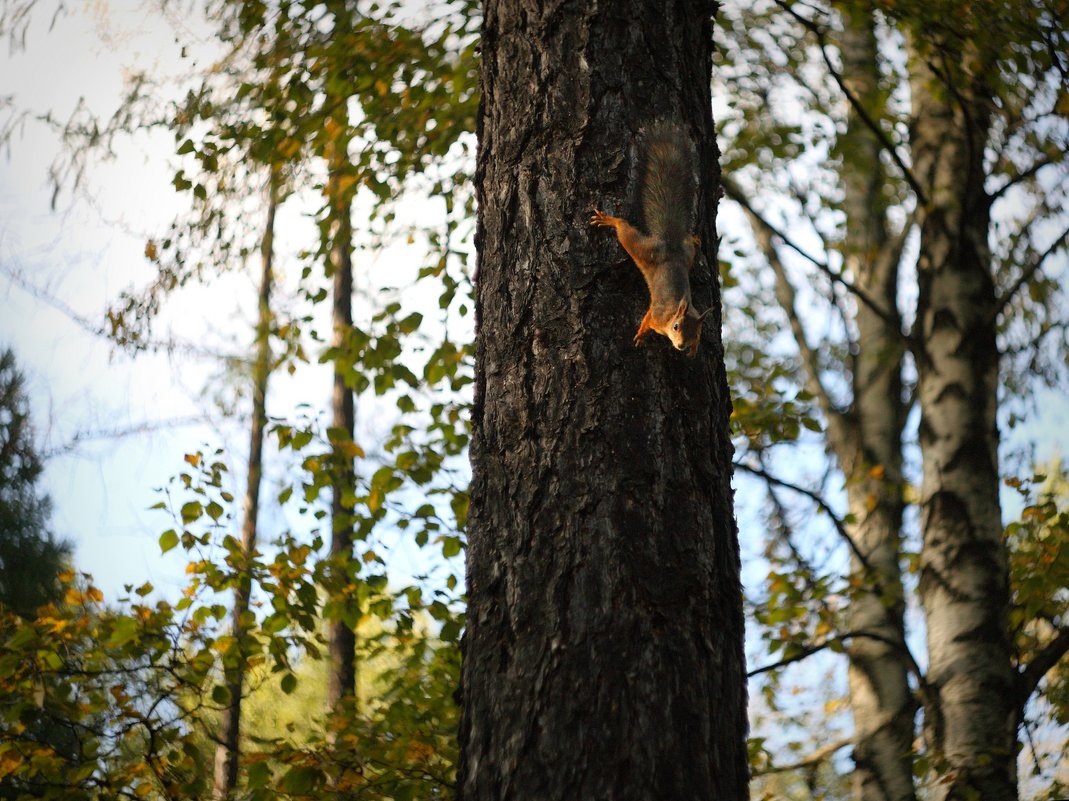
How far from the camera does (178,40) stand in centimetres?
448

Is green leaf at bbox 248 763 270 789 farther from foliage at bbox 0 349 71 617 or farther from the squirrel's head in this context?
foliage at bbox 0 349 71 617

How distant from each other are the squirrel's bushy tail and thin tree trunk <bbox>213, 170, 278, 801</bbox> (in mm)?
2646

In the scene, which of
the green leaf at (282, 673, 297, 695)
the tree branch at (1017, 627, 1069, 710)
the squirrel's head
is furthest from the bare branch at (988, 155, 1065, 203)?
the green leaf at (282, 673, 297, 695)

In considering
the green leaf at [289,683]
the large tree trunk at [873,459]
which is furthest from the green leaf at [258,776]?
the large tree trunk at [873,459]

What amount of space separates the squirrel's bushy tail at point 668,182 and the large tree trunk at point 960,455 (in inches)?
114

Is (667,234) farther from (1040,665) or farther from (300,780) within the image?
(1040,665)

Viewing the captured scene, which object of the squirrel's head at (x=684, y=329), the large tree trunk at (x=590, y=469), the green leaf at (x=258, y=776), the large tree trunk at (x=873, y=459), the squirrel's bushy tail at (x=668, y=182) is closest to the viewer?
the large tree trunk at (x=590, y=469)

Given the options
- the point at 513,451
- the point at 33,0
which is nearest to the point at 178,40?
the point at 33,0

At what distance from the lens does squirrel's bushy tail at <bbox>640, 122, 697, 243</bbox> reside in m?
2.09

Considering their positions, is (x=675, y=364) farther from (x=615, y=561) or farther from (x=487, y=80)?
(x=487, y=80)

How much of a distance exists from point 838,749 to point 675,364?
4639 mm

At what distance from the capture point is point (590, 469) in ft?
6.21

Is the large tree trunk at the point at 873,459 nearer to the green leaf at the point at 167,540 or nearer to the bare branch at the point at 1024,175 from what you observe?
the bare branch at the point at 1024,175

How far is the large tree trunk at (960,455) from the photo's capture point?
4168 millimetres
